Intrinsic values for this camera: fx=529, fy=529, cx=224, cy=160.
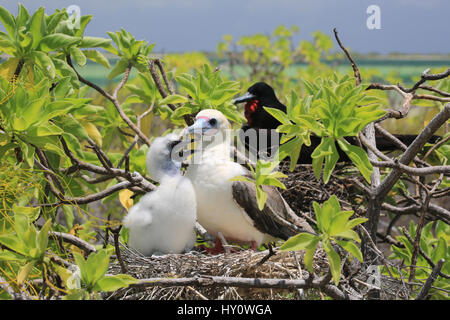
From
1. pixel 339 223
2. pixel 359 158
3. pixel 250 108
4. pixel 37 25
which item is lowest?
pixel 339 223

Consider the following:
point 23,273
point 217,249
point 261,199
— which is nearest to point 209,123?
point 217,249

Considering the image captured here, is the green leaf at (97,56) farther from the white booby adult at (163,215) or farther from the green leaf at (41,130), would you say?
the green leaf at (41,130)

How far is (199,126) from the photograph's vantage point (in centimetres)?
177

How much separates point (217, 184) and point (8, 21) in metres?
0.85

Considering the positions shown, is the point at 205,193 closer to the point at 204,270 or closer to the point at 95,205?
the point at 204,270

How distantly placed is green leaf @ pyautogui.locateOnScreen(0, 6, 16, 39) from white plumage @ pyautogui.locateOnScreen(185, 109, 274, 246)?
0.64 m

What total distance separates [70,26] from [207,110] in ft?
1.80

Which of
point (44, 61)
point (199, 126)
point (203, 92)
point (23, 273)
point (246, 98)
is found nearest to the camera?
point (23, 273)

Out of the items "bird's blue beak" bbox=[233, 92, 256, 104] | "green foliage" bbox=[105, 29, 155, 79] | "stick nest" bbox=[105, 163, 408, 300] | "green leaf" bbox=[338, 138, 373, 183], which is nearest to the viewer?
"green leaf" bbox=[338, 138, 373, 183]

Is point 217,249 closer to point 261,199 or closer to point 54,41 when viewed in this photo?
point 261,199

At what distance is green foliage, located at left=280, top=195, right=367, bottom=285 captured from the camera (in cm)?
118

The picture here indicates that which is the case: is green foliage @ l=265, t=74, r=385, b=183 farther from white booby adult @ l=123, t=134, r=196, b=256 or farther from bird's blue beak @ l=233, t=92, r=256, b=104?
bird's blue beak @ l=233, t=92, r=256, b=104

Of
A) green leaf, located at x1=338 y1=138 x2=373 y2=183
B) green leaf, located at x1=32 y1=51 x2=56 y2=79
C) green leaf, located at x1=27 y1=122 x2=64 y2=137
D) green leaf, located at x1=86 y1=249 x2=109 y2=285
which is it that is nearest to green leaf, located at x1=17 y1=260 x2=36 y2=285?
green leaf, located at x1=86 y1=249 x2=109 y2=285
